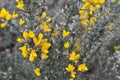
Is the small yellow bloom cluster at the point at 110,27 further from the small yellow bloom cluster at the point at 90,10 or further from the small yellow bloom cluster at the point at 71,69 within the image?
the small yellow bloom cluster at the point at 71,69

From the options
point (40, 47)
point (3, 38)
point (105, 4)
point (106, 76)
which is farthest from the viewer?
point (3, 38)

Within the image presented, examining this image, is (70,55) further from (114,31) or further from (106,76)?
(106,76)

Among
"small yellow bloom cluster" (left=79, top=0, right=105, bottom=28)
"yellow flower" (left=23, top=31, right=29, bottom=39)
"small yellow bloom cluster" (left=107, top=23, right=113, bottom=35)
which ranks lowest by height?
"yellow flower" (left=23, top=31, right=29, bottom=39)

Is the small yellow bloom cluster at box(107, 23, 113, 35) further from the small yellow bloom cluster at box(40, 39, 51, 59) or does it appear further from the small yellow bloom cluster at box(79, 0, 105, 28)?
the small yellow bloom cluster at box(40, 39, 51, 59)

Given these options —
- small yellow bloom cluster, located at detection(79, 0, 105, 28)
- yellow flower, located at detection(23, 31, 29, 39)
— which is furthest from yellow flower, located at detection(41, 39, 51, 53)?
small yellow bloom cluster, located at detection(79, 0, 105, 28)

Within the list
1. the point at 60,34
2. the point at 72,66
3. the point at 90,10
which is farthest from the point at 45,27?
the point at 90,10

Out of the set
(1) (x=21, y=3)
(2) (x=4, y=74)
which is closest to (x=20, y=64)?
(2) (x=4, y=74)

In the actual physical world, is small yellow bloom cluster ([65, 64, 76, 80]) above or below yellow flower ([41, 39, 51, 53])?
below

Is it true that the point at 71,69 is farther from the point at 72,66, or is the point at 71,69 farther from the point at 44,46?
the point at 44,46
